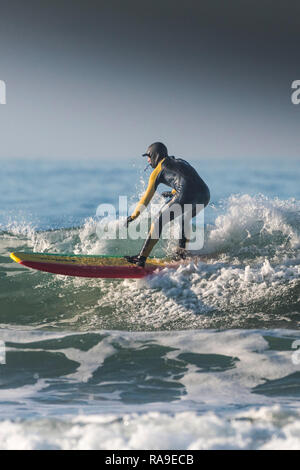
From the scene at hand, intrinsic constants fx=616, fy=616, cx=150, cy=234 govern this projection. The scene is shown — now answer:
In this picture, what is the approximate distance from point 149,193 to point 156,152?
67 cm

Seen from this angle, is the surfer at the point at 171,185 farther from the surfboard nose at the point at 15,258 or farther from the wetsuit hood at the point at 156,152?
the surfboard nose at the point at 15,258

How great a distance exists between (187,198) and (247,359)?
127 inches

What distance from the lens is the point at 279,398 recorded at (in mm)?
6004

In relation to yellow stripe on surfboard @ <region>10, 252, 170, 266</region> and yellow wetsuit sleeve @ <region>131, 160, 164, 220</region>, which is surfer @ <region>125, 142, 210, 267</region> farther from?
yellow stripe on surfboard @ <region>10, 252, 170, 266</region>

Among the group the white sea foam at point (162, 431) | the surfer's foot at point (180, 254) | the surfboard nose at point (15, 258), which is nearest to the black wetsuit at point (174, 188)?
A: the surfer's foot at point (180, 254)

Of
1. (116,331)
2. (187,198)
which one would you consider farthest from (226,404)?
(187,198)

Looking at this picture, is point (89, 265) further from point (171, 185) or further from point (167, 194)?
point (171, 185)

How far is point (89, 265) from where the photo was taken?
32.9 feet

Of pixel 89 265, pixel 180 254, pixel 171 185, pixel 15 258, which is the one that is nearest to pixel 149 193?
pixel 171 185

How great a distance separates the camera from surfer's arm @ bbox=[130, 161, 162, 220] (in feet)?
31.4

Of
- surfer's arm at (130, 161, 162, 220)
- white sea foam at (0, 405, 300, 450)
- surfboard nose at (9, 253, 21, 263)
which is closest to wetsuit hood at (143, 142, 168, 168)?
surfer's arm at (130, 161, 162, 220)

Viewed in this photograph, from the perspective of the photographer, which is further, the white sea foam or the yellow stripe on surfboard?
the yellow stripe on surfboard

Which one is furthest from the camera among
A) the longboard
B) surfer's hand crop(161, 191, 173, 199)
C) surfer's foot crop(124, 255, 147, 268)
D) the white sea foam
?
surfer's hand crop(161, 191, 173, 199)
